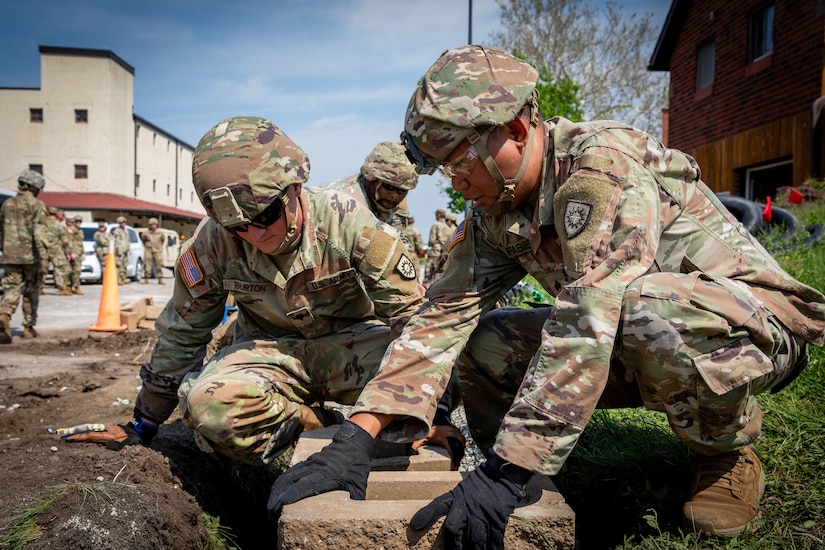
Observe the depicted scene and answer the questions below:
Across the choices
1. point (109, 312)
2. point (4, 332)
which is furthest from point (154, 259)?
point (4, 332)

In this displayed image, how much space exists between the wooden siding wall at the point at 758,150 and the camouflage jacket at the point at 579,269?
361 inches

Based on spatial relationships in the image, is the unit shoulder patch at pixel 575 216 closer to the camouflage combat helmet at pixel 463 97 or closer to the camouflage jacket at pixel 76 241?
the camouflage combat helmet at pixel 463 97

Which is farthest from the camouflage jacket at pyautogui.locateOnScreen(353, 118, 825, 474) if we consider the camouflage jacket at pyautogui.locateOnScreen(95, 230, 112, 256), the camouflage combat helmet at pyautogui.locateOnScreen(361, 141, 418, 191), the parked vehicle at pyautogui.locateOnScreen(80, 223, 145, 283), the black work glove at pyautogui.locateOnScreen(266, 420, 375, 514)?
the camouflage jacket at pyautogui.locateOnScreen(95, 230, 112, 256)

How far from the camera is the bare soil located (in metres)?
2.04

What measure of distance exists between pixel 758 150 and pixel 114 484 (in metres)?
11.7

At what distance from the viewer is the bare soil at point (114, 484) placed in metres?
2.04

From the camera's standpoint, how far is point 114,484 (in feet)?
7.41

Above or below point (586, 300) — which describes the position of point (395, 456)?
below

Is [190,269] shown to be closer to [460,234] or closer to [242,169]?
[242,169]

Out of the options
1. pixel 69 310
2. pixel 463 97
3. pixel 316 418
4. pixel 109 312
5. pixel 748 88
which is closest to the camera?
pixel 463 97

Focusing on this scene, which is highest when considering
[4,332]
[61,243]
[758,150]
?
[758,150]

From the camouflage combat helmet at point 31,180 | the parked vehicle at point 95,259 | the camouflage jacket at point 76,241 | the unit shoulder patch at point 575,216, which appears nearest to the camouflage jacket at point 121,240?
the parked vehicle at point 95,259

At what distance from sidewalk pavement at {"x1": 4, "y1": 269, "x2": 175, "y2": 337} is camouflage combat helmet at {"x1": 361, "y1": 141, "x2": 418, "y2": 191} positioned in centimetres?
305

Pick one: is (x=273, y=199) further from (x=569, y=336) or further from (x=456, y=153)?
(x=569, y=336)
